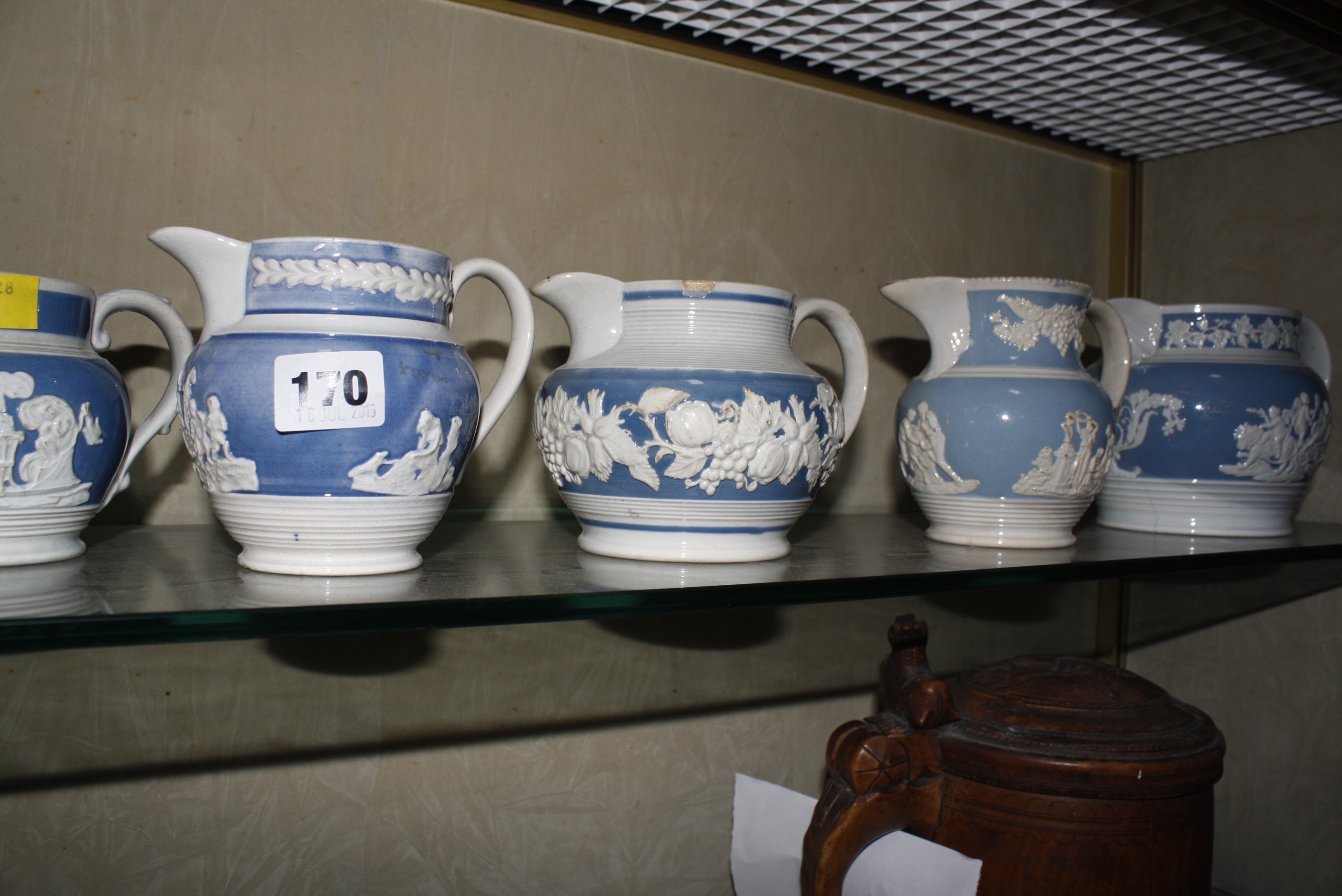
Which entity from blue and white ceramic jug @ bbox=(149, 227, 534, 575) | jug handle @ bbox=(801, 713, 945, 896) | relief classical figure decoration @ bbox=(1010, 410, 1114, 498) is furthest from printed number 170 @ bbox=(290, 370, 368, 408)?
relief classical figure decoration @ bbox=(1010, 410, 1114, 498)

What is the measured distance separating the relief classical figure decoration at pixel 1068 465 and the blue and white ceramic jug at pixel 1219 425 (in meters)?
0.10

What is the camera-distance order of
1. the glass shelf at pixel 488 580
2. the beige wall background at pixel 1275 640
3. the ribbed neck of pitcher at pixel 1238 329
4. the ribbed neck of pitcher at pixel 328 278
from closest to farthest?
the glass shelf at pixel 488 580 → the ribbed neck of pitcher at pixel 328 278 → the ribbed neck of pitcher at pixel 1238 329 → the beige wall background at pixel 1275 640

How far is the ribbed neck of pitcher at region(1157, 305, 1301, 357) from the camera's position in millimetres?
850

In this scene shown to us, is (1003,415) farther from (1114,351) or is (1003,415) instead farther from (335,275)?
(335,275)

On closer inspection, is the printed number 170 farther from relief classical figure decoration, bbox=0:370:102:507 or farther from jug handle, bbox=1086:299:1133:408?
jug handle, bbox=1086:299:1133:408

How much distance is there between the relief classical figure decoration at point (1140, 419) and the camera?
2.75 feet

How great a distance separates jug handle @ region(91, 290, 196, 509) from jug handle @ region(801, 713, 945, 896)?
1.47ft

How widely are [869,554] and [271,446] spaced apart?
38 cm

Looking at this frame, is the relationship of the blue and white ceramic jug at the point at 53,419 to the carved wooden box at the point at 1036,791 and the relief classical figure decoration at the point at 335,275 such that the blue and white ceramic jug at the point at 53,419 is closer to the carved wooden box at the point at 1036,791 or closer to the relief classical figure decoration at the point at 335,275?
the relief classical figure decoration at the point at 335,275

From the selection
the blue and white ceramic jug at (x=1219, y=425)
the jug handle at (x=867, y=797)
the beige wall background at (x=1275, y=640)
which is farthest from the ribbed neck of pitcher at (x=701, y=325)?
the beige wall background at (x=1275, y=640)

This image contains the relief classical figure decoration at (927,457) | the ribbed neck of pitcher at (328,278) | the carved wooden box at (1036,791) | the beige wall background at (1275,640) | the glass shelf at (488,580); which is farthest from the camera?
the beige wall background at (1275,640)

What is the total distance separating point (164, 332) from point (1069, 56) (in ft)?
2.43

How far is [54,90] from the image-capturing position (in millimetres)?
649

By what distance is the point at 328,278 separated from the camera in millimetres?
530
